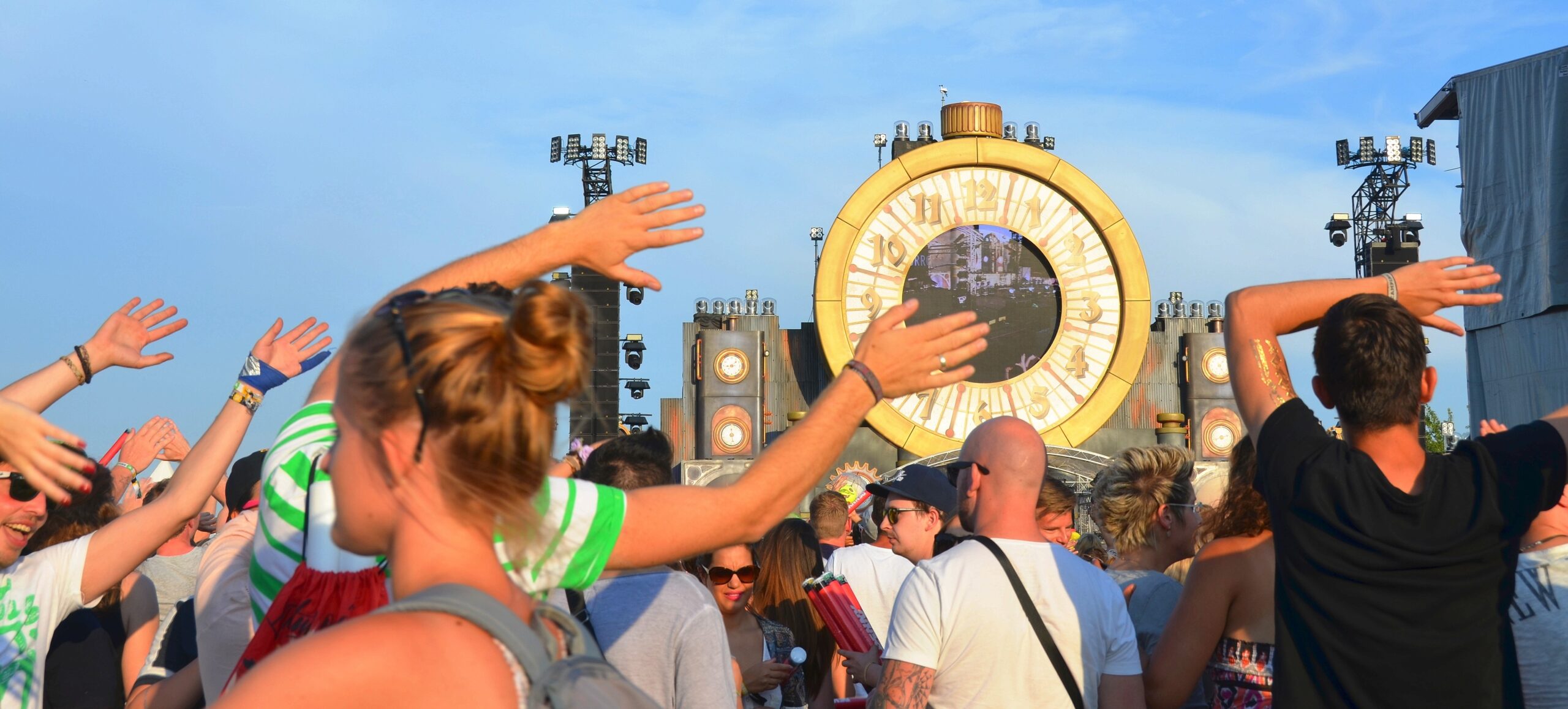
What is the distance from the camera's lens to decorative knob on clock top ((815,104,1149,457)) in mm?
24703

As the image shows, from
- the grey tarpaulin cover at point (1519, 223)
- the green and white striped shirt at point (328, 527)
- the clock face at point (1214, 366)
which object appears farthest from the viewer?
the clock face at point (1214, 366)

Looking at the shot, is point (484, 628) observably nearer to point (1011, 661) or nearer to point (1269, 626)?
point (1011, 661)

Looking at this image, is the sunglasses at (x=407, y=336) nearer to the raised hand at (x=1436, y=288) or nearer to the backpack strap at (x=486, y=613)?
the backpack strap at (x=486, y=613)

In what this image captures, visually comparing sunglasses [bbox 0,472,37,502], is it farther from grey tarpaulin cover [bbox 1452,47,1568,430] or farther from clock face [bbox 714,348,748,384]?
grey tarpaulin cover [bbox 1452,47,1568,430]

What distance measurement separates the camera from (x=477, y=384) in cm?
159

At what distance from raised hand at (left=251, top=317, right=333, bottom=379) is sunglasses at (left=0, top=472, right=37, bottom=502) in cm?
66

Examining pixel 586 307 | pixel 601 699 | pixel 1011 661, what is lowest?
pixel 1011 661

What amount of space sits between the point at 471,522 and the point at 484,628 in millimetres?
157

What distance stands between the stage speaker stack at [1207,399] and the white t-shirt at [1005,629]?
78.0 feet

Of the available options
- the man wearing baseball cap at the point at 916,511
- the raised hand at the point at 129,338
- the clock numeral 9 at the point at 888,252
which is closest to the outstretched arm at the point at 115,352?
the raised hand at the point at 129,338

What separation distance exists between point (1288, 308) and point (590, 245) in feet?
5.15

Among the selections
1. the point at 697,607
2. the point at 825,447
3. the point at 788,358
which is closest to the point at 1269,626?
the point at 697,607

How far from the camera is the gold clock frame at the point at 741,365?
25625 mm

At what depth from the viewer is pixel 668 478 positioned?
407 centimetres
